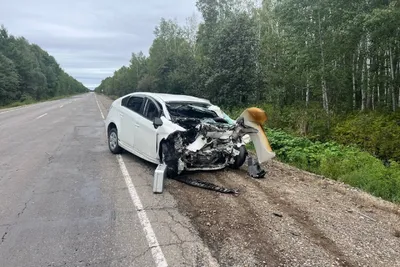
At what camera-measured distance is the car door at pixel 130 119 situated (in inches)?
299

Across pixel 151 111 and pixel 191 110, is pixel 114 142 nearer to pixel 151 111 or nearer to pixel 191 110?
pixel 151 111

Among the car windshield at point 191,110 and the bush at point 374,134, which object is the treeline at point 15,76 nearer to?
the car windshield at point 191,110

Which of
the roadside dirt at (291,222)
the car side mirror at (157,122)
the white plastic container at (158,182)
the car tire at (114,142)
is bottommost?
the roadside dirt at (291,222)

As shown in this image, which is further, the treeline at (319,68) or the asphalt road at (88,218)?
the treeline at (319,68)

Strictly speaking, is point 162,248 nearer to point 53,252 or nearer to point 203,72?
point 53,252

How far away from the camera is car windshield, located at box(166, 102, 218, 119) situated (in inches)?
287

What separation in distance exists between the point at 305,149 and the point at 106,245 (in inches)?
283

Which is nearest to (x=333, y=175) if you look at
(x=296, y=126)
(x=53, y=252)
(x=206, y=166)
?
(x=206, y=166)

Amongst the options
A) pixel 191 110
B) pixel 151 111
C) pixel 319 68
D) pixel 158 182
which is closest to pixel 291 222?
pixel 158 182

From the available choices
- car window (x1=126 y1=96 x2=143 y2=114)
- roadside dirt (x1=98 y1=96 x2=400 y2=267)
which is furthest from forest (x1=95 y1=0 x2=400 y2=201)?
car window (x1=126 y1=96 x2=143 y2=114)

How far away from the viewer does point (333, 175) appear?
745 cm

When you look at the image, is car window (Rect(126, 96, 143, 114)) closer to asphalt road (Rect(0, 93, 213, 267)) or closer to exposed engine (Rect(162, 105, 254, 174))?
exposed engine (Rect(162, 105, 254, 174))

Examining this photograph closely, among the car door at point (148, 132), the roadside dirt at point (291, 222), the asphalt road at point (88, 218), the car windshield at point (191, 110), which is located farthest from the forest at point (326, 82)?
the asphalt road at point (88, 218)

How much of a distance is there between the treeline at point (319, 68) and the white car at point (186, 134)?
21.8ft
